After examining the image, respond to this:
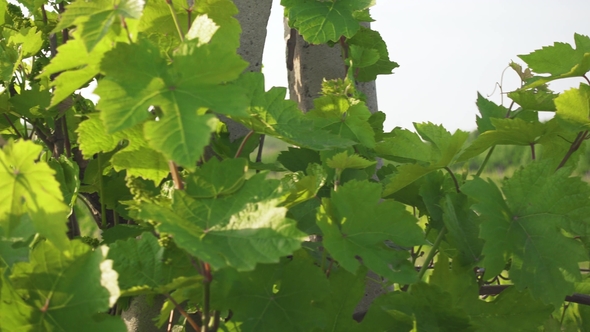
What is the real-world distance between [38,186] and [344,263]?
0.37 m

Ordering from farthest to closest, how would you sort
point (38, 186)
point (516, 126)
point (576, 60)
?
point (576, 60) → point (516, 126) → point (38, 186)

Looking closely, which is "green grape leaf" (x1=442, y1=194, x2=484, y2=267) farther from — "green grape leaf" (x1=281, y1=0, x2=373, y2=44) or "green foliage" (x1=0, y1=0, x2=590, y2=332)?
"green grape leaf" (x1=281, y1=0, x2=373, y2=44)

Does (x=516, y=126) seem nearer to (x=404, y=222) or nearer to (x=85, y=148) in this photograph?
(x=404, y=222)

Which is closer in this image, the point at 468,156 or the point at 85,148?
the point at 85,148

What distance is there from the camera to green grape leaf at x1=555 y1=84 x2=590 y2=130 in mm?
1003

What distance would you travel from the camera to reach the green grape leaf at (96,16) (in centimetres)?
65

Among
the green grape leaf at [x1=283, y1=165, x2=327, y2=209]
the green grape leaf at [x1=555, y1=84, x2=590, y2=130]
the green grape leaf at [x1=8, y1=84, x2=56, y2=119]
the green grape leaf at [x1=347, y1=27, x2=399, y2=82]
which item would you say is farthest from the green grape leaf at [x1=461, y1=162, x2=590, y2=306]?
the green grape leaf at [x1=8, y1=84, x2=56, y2=119]

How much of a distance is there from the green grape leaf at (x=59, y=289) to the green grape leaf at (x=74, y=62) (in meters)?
0.18

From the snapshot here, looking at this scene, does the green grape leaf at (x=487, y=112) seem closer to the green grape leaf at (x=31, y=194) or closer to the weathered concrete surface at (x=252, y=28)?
the weathered concrete surface at (x=252, y=28)

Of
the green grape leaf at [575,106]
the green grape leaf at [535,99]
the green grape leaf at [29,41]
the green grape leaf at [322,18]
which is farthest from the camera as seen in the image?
the green grape leaf at [322,18]

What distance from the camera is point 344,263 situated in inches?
31.6

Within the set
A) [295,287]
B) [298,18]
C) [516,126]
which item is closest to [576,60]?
[516,126]

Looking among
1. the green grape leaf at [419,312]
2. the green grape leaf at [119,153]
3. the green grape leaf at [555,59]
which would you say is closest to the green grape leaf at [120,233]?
the green grape leaf at [119,153]

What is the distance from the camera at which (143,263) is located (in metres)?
0.78
